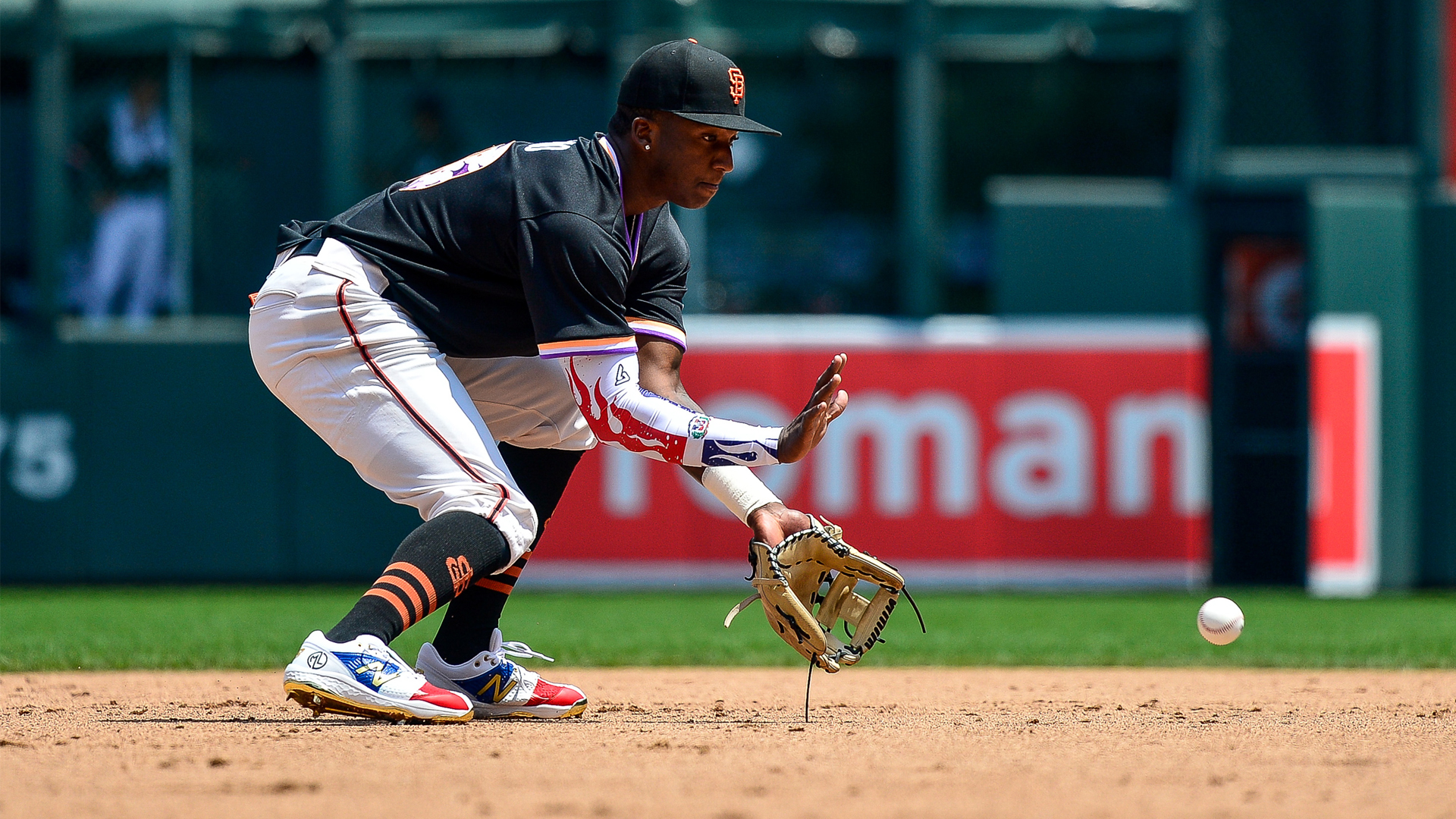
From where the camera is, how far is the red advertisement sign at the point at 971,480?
9047 millimetres

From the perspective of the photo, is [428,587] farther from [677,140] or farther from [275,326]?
[677,140]

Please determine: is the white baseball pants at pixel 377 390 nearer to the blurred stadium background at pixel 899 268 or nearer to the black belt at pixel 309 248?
the black belt at pixel 309 248

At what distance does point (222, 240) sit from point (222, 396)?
1042 millimetres

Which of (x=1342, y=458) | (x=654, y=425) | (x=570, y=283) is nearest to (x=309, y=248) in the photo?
(x=570, y=283)

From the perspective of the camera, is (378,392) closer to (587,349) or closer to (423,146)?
(587,349)

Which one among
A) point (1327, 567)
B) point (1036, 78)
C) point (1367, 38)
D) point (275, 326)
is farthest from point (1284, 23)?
point (275, 326)

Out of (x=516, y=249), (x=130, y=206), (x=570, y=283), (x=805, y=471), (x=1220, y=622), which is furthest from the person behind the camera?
(x=130, y=206)

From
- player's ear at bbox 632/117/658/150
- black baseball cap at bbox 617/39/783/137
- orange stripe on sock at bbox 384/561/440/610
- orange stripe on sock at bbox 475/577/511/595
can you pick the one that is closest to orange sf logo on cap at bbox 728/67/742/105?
black baseball cap at bbox 617/39/783/137

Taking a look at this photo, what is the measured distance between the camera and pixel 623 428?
3791 millimetres

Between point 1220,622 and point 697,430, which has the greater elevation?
point 697,430

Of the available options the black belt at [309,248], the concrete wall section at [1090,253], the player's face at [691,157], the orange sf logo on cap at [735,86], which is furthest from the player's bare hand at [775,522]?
the concrete wall section at [1090,253]

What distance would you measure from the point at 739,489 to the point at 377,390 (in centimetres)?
92

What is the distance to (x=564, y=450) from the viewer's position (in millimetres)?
4406

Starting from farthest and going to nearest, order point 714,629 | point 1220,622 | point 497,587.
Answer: point 714,629 → point 1220,622 → point 497,587
